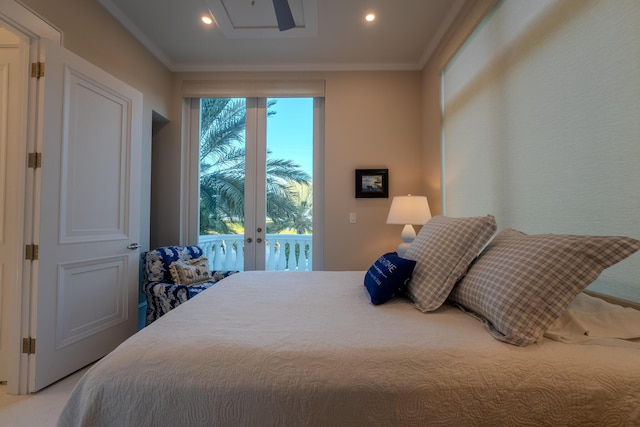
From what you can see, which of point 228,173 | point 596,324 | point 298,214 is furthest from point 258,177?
point 596,324

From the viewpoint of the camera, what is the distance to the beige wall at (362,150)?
9.90ft

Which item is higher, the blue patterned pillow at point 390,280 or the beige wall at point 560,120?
the beige wall at point 560,120

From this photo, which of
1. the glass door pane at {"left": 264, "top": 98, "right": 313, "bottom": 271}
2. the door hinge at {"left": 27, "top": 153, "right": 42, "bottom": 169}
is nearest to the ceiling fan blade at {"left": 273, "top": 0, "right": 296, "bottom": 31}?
the glass door pane at {"left": 264, "top": 98, "right": 313, "bottom": 271}

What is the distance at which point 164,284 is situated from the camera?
2293 mm

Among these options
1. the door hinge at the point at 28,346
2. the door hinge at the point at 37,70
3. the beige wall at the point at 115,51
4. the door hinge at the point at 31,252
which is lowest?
the door hinge at the point at 28,346

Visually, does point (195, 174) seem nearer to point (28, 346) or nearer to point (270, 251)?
point (270, 251)

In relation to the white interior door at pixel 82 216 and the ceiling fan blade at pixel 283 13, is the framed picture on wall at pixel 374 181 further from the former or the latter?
the white interior door at pixel 82 216

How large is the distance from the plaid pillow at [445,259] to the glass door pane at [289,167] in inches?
79.1

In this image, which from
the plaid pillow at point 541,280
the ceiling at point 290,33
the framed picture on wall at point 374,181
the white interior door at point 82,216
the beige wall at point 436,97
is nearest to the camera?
the plaid pillow at point 541,280

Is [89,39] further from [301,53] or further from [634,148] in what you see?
[634,148]

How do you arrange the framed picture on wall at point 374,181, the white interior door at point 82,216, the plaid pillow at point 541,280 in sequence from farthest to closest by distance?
the framed picture on wall at point 374,181 < the white interior door at point 82,216 < the plaid pillow at point 541,280

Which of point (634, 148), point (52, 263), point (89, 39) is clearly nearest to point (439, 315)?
point (634, 148)

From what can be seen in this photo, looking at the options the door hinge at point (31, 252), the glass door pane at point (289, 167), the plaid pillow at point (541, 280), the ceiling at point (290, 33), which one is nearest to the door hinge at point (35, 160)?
the door hinge at point (31, 252)

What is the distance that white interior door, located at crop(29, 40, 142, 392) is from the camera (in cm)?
167
